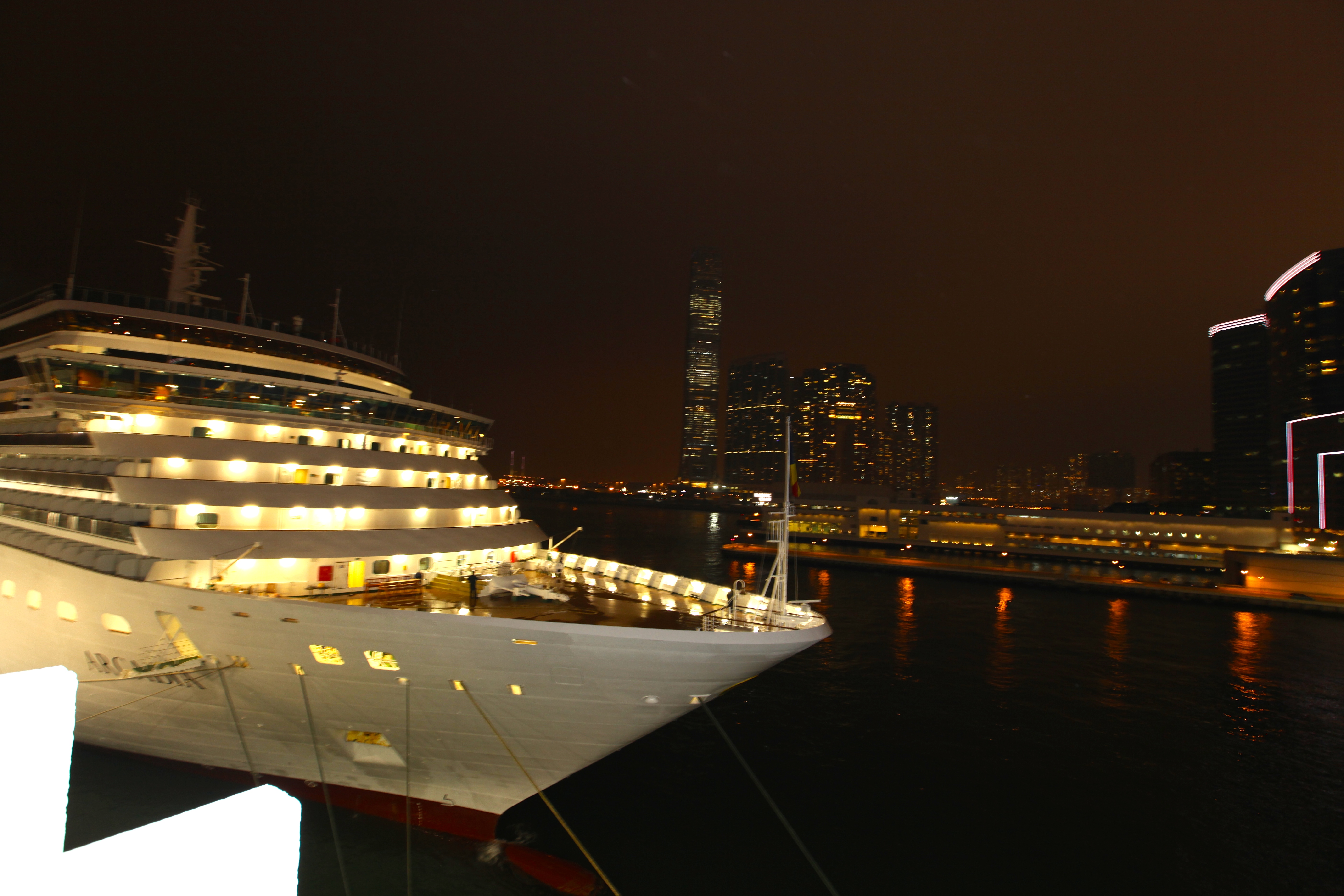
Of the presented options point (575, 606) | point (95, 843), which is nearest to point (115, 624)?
A: point (575, 606)

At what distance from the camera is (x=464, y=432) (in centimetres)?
1816

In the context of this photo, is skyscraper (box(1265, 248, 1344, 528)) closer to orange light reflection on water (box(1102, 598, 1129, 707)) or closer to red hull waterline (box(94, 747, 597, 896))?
orange light reflection on water (box(1102, 598, 1129, 707))

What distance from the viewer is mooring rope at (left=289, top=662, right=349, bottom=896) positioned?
10.8 m

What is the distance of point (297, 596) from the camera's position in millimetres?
12414

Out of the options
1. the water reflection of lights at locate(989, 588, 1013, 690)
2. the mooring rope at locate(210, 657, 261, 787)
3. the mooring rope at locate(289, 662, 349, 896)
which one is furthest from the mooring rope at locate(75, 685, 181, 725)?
the water reflection of lights at locate(989, 588, 1013, 690)

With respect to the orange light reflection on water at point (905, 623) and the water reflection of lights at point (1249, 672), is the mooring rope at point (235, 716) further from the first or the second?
the water reflection of lights at point (1249, 672)

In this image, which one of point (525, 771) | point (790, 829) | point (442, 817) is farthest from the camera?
point (442, 817)

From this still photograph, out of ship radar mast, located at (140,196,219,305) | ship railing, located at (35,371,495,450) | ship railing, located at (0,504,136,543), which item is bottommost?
ship railing, located at (0,504,136,543)

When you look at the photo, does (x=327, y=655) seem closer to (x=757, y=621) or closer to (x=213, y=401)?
(x=213, y=401)

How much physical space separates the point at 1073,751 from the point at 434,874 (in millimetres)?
17738

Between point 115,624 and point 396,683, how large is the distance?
5789 millimetres

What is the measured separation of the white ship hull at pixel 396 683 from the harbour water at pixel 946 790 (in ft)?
5.84

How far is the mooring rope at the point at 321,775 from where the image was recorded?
10820mm

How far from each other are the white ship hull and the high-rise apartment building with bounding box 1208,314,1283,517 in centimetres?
18015
